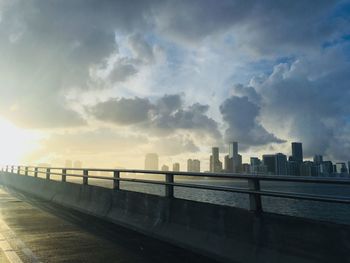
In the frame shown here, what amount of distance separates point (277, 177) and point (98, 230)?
564 centimetres

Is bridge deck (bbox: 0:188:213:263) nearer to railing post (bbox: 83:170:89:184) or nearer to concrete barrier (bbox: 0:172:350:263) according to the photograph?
concrete barrier (bbox: 0:172:350:263)

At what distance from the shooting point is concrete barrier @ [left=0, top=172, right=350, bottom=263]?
6.06 m

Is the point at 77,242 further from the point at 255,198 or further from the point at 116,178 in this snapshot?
the point at 255,198

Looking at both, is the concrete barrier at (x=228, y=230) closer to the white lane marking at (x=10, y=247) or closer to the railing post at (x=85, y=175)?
the railing post at (x=85, y=175)

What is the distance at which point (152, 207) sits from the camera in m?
10.4

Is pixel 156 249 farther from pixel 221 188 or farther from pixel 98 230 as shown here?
pixel 98 230

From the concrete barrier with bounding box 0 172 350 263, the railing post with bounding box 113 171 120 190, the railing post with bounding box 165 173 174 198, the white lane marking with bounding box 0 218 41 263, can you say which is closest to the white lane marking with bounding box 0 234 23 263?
the white lane marking with bounding box 0 218 41 263

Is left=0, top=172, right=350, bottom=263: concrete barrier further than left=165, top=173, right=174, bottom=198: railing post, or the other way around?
left=165, top=173, right=174, bottom=198: railing post

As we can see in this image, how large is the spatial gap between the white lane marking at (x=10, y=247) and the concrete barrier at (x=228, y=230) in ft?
9.43

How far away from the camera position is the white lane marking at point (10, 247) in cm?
746

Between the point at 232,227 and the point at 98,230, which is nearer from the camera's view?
the point at 232,227

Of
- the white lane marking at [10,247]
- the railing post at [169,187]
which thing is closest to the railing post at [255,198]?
the railing post at [169,187]

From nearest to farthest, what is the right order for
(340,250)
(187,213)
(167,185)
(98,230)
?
(340,250) < (187,213) < (167,185) < (98,230)

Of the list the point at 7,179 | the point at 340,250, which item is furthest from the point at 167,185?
the point at 7,179
